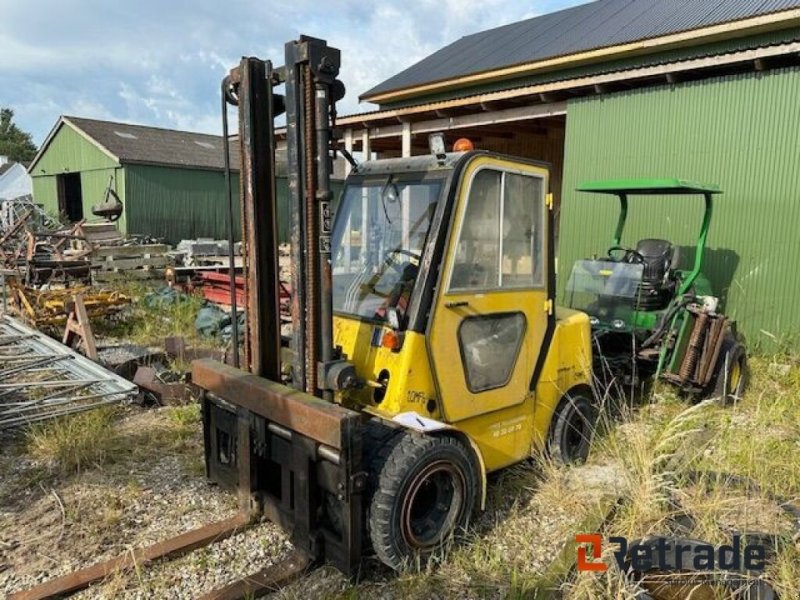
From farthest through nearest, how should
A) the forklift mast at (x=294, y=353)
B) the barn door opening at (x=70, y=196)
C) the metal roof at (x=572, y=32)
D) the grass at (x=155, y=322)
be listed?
the barn door opening at (x=70, y=196) < the metal roof at (x=572, y=32) < the grass at (x=155, y=322) < the forklift mast at (x=294, y=353)

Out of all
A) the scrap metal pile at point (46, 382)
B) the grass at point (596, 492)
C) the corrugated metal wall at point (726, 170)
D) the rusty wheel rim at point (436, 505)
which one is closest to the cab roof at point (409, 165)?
Answer: the rusty wheel rim at point (436, 505)

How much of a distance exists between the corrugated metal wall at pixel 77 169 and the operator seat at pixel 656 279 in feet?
61.3

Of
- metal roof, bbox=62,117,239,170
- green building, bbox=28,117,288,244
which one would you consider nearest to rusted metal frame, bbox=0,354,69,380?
green building, bbox=28,117,288,244

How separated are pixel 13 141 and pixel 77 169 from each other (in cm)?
5624

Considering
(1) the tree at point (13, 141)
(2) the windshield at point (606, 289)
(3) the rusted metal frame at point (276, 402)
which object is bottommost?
(3) the rusted metal frame at point (276, 402)

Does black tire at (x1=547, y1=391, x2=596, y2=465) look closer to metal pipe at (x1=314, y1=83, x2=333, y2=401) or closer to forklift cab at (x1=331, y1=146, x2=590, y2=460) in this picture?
forklift cab at (x1=331, y1=146, x2=590, y2=460)

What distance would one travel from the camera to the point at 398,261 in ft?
12.2

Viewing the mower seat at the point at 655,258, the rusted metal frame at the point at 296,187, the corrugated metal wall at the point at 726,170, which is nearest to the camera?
the rusted metal frame at the point at 296,187

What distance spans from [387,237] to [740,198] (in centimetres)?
662

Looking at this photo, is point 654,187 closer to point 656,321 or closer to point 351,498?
point 656,321

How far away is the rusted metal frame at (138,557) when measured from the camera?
3.02 metres

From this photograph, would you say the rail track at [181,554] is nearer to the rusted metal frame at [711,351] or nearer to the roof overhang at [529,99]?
the rusted metal frame at [711,351]

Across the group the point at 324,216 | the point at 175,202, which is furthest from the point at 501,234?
the point at 175,202

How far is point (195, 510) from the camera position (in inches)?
155
